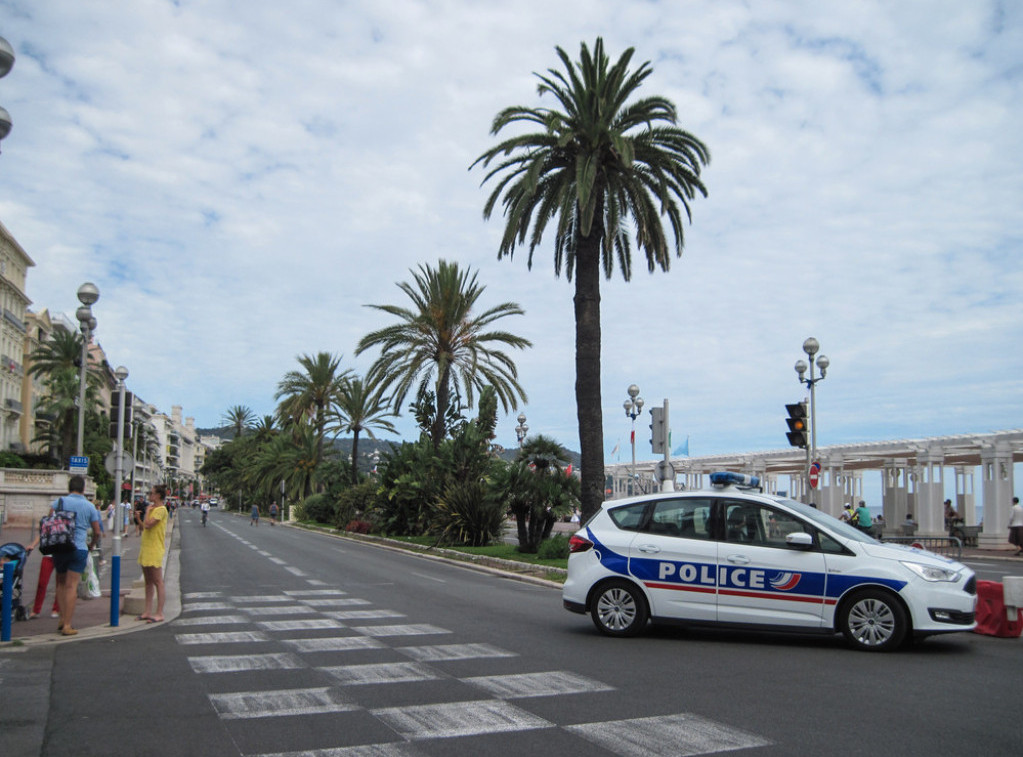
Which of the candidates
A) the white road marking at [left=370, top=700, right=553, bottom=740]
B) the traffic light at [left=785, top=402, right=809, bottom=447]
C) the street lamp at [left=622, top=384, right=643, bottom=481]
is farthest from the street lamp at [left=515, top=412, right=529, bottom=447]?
the white road marking at [left=370, top=700, right=553, bottom=740]

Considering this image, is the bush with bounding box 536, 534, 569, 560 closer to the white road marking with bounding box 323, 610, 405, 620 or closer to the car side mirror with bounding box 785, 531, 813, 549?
Answer: the white road marking with bounding box 323, 610, 405, 620

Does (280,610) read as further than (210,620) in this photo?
Yes

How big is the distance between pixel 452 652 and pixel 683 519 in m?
2.98

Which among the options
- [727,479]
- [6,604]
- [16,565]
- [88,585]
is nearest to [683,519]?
[727,479]

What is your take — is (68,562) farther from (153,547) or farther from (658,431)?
(658,431)

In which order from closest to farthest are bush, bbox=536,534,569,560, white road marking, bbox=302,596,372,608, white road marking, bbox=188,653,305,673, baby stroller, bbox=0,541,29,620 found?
white road marking, bbox=188,653,305,673 < baby stroller, bbox=0,541,29,620 < white road marking, bbox=302,596,372,608 < bush, bbox=536,534,569,560

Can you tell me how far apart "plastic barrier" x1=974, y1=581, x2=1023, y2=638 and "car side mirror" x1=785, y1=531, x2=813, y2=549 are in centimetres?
309

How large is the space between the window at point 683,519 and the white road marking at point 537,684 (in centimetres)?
264

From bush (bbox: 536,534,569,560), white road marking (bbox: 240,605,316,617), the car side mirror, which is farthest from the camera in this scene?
bush (bbox: 536,534,569,560)

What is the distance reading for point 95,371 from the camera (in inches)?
2813

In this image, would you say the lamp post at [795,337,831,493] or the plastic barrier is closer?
the plastic barrier

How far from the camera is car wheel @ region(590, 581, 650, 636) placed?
10102 mm

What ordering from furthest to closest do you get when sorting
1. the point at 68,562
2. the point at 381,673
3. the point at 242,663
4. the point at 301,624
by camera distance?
the point at 301,624 → the point at 68,562 → the point at 242,663 → the point at 381,673

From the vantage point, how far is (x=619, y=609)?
401 inches
